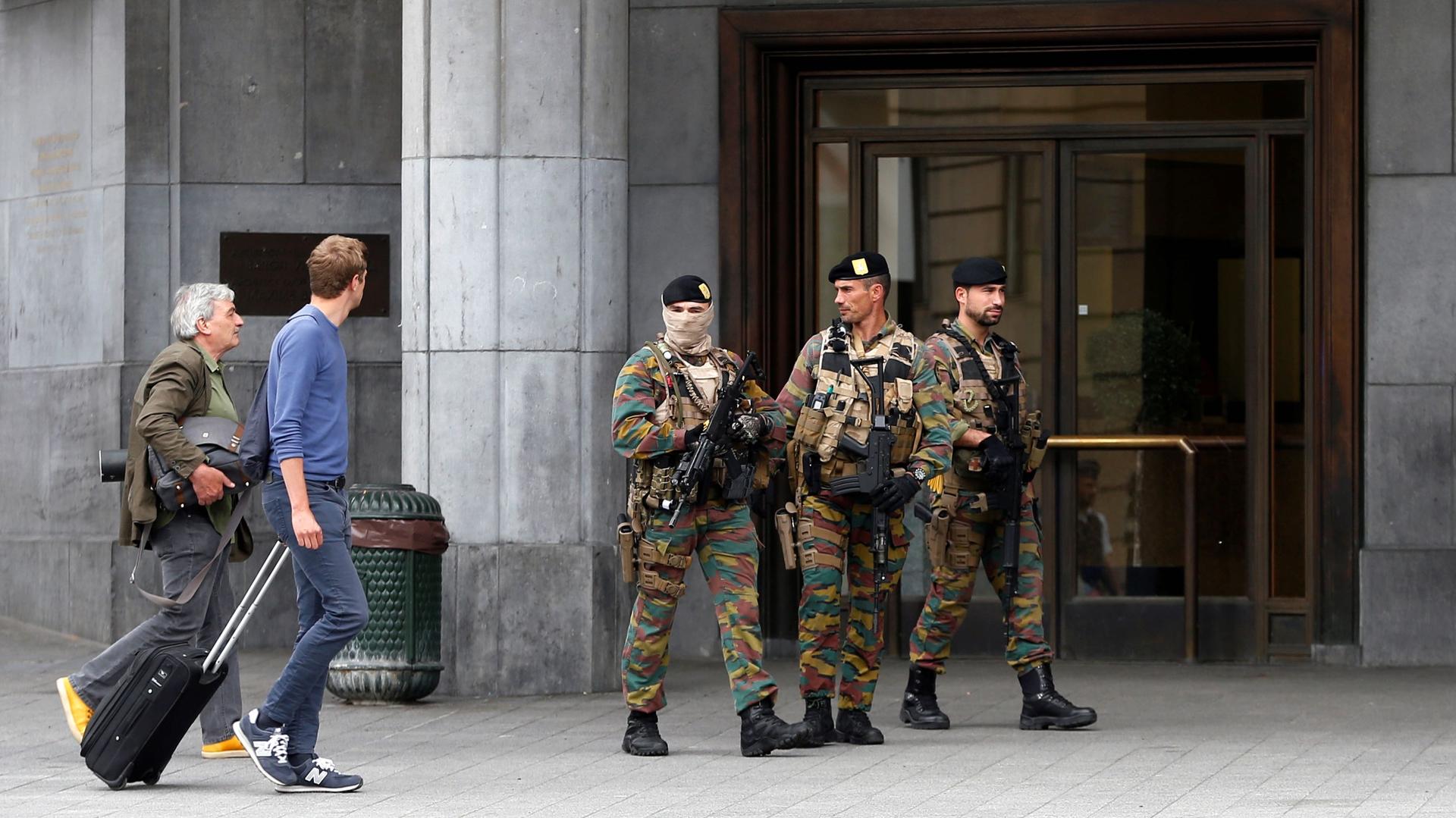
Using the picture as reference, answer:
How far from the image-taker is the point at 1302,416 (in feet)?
38.8

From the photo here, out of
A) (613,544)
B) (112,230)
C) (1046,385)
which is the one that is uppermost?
(112,230)

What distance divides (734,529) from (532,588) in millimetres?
2286

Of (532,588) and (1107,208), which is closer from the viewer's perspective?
(532,588)

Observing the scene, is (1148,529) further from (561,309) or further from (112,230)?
(112,230)

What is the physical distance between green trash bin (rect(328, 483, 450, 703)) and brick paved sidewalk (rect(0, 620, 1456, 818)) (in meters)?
0.17

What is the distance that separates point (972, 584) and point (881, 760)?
4.17 feet

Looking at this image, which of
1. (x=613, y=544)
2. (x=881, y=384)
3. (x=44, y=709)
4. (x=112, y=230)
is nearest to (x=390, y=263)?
(x=112, y=230)

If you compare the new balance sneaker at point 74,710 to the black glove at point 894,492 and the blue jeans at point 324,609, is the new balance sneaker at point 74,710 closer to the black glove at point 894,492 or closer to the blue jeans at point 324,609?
the blue jeans at point 324,609

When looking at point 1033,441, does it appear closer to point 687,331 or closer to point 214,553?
point 687,331

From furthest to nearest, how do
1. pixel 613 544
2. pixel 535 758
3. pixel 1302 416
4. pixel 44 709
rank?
pixel 1302 416 → pixel 613 544 → pixel 44 709 → pixel 535 758

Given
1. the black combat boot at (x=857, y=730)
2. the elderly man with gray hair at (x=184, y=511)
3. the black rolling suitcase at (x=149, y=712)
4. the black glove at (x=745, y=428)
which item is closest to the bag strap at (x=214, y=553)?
the elderly man with gray hair at (x=184, y=511)

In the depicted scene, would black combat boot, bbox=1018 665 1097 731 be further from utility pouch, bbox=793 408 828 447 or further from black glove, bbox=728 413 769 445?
black glove, bbox=728 413 769 445

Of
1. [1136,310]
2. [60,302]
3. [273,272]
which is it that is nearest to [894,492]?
[1136,310]

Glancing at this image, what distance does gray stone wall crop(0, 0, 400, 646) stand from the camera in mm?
12336
